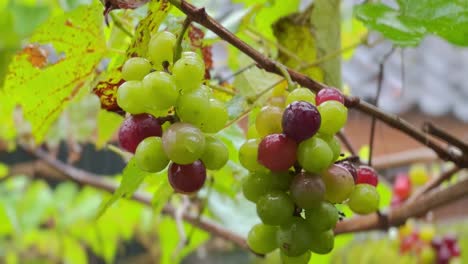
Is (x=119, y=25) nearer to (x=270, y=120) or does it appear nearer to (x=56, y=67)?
(x=56, y=67)

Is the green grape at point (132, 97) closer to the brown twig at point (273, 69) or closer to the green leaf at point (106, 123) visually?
the brown twig at point (273, 69)

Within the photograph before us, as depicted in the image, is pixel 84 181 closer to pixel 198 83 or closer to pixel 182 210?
pixel 182 210

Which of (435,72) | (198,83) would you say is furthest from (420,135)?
(435,72)

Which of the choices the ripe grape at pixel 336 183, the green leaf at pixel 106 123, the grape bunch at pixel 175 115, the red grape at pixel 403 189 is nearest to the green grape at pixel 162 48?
the grape bunch at pixel 175 115

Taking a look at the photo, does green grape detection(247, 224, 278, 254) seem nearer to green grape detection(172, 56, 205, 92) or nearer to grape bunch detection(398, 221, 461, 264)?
green grape detection(172, 56, 205, 92)

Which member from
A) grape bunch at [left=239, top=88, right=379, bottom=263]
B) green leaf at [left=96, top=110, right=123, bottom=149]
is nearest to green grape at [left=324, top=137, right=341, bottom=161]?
grape bunch at [left=239, top=88, right=379, bottom=263]

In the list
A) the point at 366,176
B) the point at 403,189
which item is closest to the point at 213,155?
the point at 366,176
